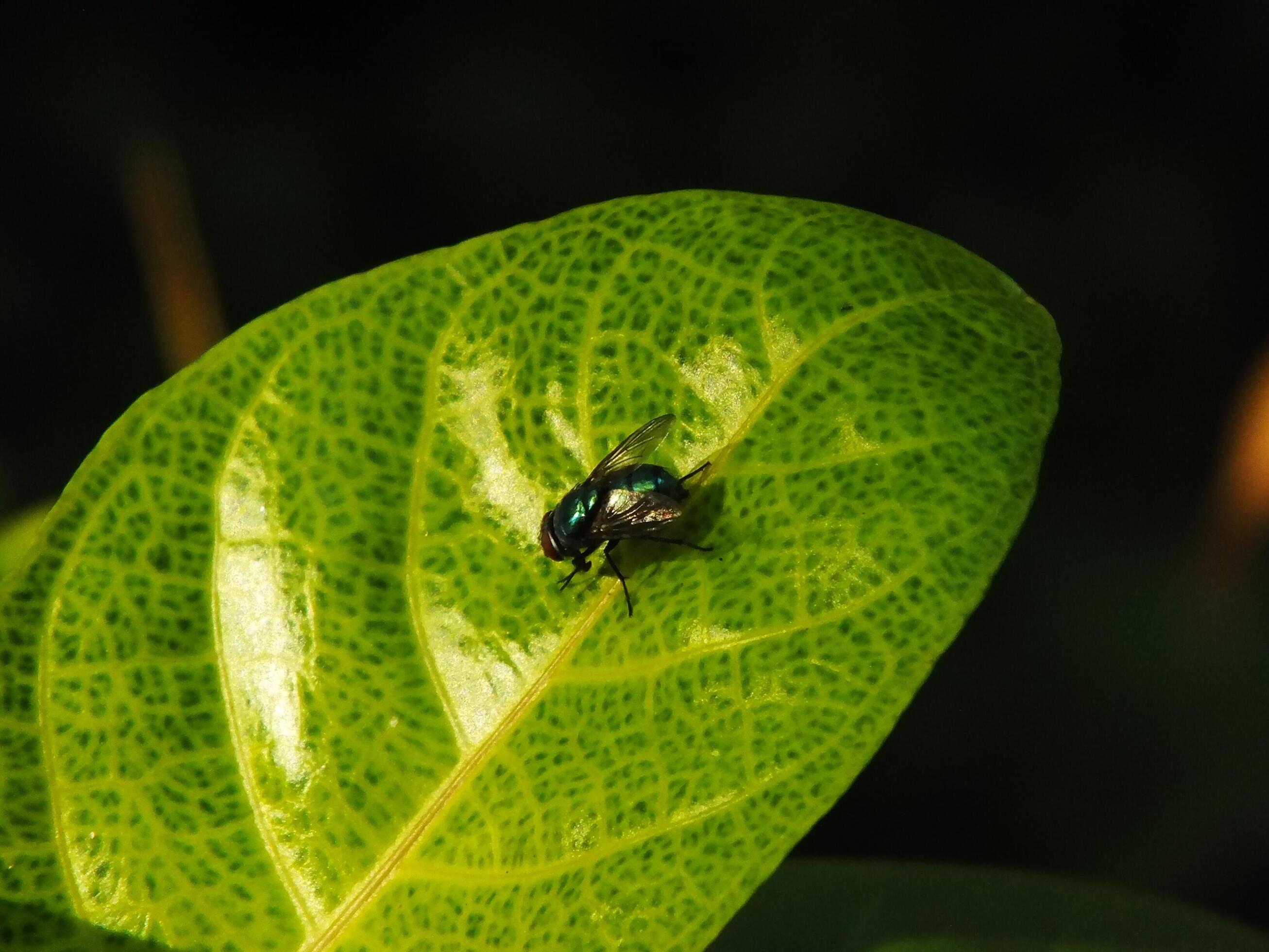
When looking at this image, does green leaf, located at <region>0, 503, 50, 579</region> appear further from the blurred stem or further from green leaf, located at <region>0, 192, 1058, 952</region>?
the blurred stem

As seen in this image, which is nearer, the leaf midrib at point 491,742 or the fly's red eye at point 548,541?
the leaf midrib at point 491,742

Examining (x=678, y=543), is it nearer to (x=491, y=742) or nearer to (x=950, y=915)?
(x=491, y=742)

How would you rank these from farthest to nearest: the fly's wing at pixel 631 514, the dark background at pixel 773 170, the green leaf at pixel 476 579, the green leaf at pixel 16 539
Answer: the dark background at pixel 773 170 < the green leaf at pixel 16 539 < the fly's wing at pixel 631 514 < the green leaf at pixel 476 579

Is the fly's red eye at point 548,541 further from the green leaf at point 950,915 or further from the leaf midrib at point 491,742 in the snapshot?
the green leaf at point 950,915

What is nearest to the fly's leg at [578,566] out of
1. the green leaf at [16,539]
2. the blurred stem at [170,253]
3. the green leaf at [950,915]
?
the green leaf at [950,915]

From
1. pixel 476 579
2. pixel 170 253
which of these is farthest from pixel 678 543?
pixel 170 253

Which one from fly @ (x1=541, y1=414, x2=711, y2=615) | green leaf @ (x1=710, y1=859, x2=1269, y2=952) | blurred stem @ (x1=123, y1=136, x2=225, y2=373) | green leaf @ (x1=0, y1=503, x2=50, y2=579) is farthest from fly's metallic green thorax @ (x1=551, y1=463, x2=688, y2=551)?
blurred stem @ (x1=123, y1=136, x2=225, y2=373)
